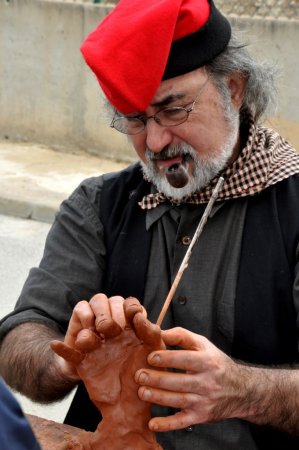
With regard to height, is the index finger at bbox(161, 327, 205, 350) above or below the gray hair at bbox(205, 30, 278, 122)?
below

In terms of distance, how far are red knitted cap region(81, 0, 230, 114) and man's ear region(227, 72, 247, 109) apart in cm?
13

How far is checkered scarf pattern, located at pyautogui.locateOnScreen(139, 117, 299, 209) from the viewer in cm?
220

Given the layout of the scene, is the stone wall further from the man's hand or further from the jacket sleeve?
the man's hand

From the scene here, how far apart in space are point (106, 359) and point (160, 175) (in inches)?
24.0

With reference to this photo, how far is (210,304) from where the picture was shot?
2178 mm

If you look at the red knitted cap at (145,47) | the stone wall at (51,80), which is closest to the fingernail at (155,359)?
the red knitted cap at (145,47)

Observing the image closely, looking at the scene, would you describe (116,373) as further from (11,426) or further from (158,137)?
(11,426)

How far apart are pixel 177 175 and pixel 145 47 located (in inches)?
13.1

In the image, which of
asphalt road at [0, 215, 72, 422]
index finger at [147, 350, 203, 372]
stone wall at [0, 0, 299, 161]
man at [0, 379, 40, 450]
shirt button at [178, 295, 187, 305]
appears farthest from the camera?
stone wall at [0, 0, 299, 161]

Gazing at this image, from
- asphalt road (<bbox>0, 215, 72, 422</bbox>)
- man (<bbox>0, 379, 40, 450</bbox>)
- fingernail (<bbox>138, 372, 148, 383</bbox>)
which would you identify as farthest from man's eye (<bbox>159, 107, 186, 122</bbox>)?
asphalt road (<bbox>0, 215, 72, 422</bbox>)

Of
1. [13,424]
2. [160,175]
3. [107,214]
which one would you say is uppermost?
[13,424]

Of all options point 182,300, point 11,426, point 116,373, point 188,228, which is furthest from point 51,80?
point 11,426

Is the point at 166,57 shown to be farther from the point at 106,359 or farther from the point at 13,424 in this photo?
the point at 13,424

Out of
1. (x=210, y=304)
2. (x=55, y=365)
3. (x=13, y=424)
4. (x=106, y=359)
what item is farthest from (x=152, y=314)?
(x=13, y=424)
